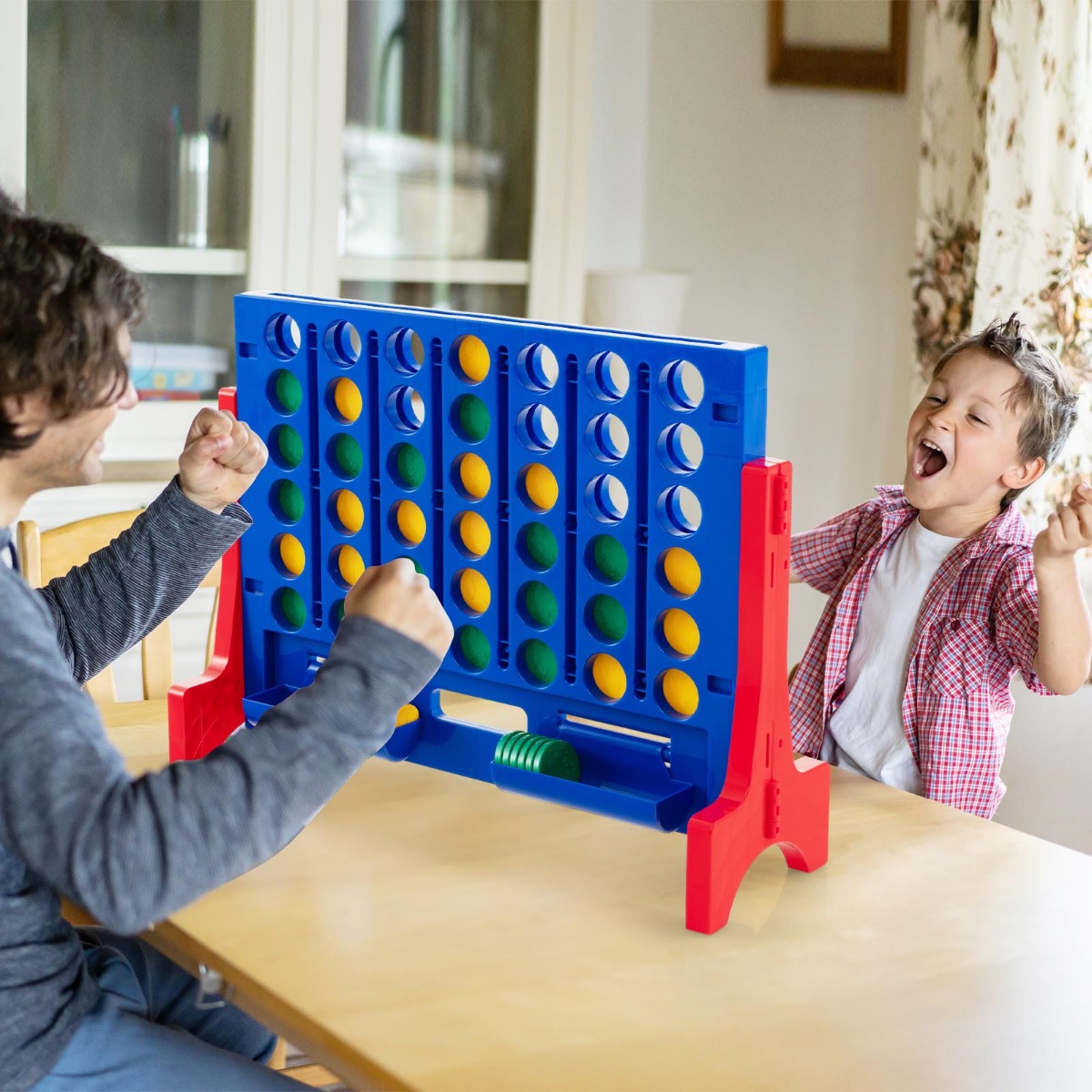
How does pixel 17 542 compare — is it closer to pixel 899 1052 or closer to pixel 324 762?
pixel 324 762

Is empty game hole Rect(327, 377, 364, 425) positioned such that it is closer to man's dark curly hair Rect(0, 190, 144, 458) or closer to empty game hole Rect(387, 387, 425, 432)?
empty game hole Rect(387, 387, 425, 432)

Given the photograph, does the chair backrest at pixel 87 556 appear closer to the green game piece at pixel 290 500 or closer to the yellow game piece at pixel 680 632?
the green game piece at pixel 290 500

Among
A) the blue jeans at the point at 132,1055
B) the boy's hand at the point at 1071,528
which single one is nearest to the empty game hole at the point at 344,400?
the blue jeans at the point at 132,1055

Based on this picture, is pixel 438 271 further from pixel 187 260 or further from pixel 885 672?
pixel 885 672

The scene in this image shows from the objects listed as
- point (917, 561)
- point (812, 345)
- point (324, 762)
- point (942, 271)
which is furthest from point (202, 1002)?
point (812, 345)

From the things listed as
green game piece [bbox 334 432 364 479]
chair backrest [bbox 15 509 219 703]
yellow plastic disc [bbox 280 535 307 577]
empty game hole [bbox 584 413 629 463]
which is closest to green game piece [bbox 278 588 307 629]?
yellow plastic disc [bbox 280 535 307 577]

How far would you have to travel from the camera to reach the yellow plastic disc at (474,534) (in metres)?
1.09

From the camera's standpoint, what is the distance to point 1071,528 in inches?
45.2

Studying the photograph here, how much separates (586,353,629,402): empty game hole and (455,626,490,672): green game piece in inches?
8.8

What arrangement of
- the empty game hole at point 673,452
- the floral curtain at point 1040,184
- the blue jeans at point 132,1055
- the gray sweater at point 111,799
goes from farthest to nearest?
the floral curtain at point 1040,184 → the empty game hole at point 673,452 → the blue jeans at point 132,1055 → the gray sweater at point 111,799

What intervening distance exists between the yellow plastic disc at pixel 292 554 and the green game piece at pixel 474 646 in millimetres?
169

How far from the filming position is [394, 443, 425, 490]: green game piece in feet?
3.67

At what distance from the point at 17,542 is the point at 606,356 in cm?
97

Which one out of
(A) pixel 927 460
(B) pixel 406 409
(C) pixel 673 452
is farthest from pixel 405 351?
(A) pixel 927 460
